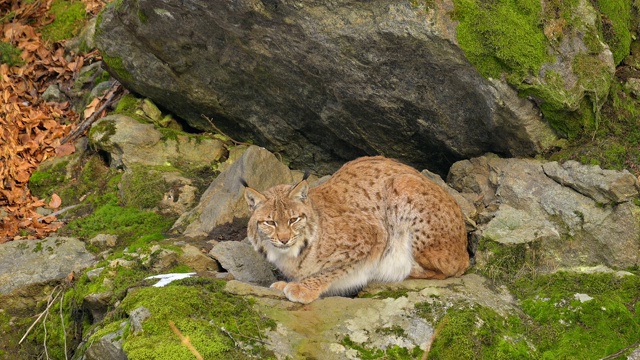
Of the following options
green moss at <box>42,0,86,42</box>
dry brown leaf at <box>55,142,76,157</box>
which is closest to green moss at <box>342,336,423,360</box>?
dry brown leaf at <box>55,142,76,157</box>

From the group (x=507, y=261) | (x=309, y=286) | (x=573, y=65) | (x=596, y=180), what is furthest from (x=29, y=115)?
(x=596, y=180)

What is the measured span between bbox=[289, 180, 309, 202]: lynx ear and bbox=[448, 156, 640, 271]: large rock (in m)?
1.66

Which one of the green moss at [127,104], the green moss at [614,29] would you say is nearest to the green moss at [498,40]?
the green moss at [614,29]

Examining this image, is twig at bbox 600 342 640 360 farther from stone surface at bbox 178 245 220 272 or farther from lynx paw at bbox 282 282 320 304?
stone surface at bbox 178 245 220 272

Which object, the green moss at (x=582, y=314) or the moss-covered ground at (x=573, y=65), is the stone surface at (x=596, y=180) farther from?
the green moss at (x=582, y=314)

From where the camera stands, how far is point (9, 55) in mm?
10789

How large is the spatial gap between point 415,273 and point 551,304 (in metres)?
1.17

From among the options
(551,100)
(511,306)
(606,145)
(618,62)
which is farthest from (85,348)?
(618,62)

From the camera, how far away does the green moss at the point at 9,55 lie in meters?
10.8

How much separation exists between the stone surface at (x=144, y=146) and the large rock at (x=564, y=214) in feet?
11.2

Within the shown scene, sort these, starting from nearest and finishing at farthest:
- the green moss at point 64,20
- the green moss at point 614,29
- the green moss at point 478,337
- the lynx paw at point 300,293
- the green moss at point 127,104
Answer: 1. the green moss at point 478,337
2. the lynx paw at point 300,293
3. the green moss at point 614,29
4. the green moss at point 127,104
5. the green moss at point 64,20

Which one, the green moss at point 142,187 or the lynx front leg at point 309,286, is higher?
the lynx front leg at point 309,286

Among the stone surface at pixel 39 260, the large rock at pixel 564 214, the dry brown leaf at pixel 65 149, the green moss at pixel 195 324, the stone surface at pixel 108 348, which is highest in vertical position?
the large rock at pixel 564 214

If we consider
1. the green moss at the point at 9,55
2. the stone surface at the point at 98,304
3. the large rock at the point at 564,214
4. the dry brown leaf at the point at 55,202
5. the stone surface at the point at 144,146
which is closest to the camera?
the stone surface at the point at 98,304
